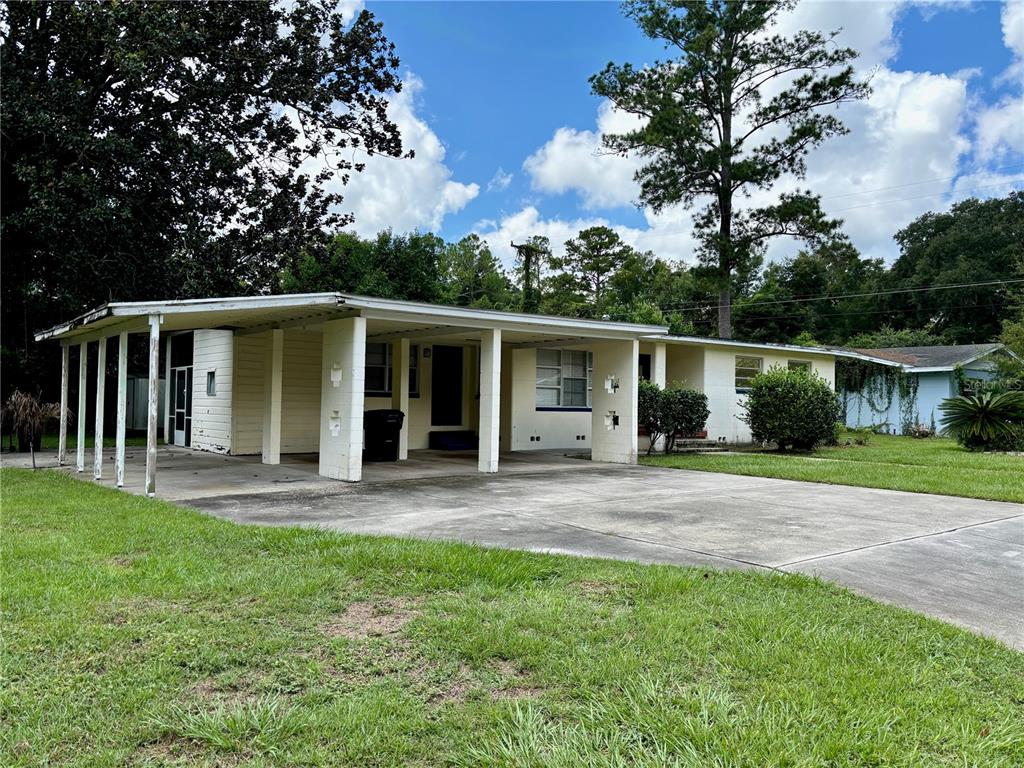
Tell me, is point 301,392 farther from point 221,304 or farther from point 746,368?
point 746,368

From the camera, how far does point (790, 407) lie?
1562 centimetres

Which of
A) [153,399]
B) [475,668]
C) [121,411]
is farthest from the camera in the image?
[121,411]

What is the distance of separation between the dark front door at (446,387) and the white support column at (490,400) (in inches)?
153

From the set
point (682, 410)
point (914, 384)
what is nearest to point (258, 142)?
point (682, 410)

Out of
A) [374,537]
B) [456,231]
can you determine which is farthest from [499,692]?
[456,231]

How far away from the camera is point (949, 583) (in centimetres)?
478

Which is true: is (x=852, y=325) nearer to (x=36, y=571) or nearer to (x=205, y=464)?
(x=205, y=464)

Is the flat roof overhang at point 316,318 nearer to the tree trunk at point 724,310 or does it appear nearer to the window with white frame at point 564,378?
the window with white frame at point 564,378

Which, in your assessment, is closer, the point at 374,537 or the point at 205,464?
the point at 374,537

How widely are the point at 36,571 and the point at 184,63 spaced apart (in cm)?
1389

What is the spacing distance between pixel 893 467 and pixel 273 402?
1135 centimetres

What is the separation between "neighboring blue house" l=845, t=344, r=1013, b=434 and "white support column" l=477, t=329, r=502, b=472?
17.6 meters

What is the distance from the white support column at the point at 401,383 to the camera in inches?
515

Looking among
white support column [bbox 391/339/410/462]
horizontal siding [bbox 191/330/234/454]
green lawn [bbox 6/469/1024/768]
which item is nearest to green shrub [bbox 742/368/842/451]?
white support column [bbox 391/339/410/462]
